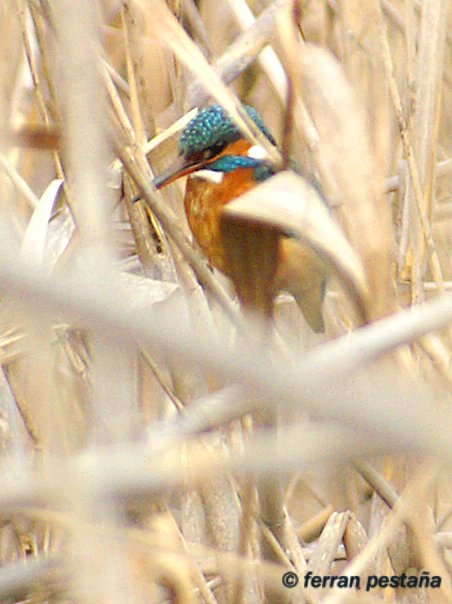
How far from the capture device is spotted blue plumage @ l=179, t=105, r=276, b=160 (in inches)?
59.7

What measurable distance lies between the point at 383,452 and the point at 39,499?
131 millimetres

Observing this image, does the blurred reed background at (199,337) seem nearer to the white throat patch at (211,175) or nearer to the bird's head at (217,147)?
the bird's head at (217,147)

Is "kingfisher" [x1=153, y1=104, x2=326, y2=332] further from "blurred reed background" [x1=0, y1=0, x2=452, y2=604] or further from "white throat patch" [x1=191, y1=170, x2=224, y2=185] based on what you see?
"blurred reed background" [x1=0, y1=0, x2=452, y2=604]

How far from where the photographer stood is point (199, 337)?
0.28 meters

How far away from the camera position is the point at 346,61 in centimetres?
101

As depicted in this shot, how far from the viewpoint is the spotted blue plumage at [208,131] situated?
152 centimetres

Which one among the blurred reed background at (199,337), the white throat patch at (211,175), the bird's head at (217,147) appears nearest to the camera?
the blurred reed background at (199,337)

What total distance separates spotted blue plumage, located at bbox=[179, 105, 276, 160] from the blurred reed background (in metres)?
0.08

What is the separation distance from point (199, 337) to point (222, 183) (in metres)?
1.36

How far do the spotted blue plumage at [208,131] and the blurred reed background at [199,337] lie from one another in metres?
0.08

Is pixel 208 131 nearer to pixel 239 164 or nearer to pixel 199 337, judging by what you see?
pixel 239 164

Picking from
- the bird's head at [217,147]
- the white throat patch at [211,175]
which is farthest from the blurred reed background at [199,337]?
the white throat patch at [211,175]

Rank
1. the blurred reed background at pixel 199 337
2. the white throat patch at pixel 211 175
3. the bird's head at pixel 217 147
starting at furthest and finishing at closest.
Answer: the white throat patch at pixel 211 175, the bird's head at pixel 217 147, the blurred reed background at pixel 199 337

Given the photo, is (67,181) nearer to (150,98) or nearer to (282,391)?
(150,98)
